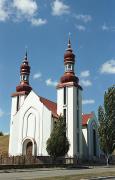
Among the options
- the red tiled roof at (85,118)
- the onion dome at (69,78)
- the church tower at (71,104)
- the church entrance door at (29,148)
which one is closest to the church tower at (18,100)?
the church entrance door at (29,148)

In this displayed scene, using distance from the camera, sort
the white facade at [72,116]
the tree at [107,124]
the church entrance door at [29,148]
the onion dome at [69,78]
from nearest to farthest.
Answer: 1. the tree at [107,124]
2. the white facade at [72,116]
3. the church entrance door at [29,148]
4. the onion dome at [69,78]

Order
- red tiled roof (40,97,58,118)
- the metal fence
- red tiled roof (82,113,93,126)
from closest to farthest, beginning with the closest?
1. the metal fence
2. red tiled roof (40,97,58,118)
3. red tiled roof (82,113,93,126)

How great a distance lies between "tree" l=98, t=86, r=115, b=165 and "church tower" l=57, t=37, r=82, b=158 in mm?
8526

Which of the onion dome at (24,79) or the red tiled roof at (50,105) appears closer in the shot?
the red tiled roof at (50,105)

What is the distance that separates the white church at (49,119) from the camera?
2345 inches

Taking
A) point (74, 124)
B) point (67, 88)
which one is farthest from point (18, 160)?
point (67, 88)

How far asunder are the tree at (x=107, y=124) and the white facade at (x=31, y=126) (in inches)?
461

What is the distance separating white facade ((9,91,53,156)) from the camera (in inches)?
2349

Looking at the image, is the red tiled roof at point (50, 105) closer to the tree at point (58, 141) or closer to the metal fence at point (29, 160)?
the metal fence at point (29, 160)

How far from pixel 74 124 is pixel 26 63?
20.3 metres

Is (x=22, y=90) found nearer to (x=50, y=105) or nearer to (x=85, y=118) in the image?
(x=50, y=105)

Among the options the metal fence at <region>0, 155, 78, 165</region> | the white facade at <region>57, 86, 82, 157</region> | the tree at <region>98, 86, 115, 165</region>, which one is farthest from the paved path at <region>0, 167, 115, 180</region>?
the white facade at <region>57, 86, 82, 157</region>

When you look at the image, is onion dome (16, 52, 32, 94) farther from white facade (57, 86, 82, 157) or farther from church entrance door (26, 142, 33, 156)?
church entrance door (26, 142, 33, 156)

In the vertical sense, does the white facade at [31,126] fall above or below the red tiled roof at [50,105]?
below
